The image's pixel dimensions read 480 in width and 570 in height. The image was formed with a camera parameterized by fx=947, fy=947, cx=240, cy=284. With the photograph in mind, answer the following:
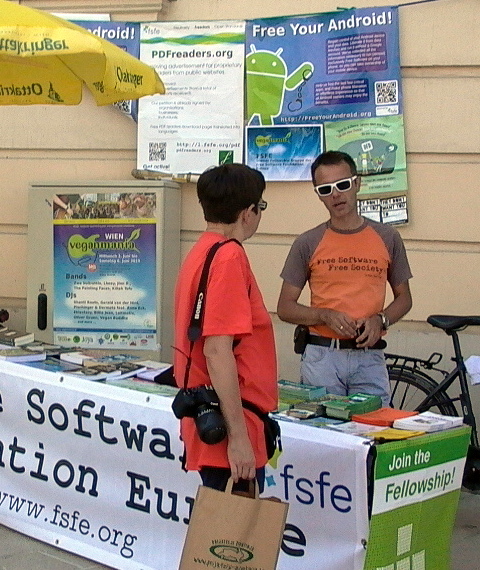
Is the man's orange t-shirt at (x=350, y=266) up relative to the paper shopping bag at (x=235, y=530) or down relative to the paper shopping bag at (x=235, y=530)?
up

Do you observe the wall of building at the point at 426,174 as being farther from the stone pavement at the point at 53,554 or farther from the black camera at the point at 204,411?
the black camera at the point at 204,411

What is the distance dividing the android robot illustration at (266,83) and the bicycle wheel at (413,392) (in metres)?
1.91

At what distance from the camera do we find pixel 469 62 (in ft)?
19.5

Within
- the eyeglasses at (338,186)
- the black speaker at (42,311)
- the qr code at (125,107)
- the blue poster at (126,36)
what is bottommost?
the black speaker at (42,311)

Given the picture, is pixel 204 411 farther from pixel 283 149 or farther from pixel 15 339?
pixel 283 149

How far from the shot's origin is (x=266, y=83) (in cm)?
631

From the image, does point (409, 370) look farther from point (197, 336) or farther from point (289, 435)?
point (197, 336)

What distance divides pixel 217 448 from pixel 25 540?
2243mm

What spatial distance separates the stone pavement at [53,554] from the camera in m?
4.54

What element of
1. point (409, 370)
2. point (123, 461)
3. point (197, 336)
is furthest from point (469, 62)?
point (197, 336)

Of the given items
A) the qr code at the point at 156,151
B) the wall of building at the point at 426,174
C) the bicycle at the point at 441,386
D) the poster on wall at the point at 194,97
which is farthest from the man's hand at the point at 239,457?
the qr code at the point at 156,151

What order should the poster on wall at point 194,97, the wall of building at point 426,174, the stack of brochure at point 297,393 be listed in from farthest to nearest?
1. the poster on wall at point 194,97
2. the wall of building at point 426,174
3. the stack of brochure at point 297,393

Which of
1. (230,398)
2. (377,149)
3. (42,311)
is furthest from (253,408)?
(42,311)

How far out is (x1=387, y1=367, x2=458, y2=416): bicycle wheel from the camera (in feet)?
17.6
